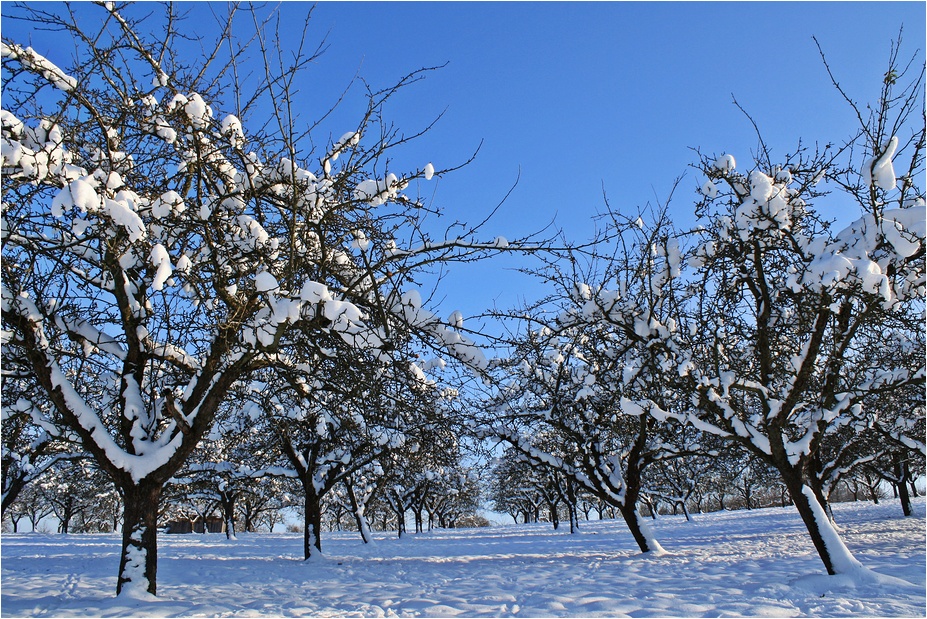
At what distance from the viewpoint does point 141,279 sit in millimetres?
5672

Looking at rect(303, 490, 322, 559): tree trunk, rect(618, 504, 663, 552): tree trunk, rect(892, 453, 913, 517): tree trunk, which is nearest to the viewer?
rect(618, 504, 663, 552): tree trunk

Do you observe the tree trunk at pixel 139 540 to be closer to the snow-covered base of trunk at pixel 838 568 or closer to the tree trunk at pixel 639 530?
the snow-covered base of trunk at pixel 838 568

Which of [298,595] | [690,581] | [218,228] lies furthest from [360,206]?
[690,581]

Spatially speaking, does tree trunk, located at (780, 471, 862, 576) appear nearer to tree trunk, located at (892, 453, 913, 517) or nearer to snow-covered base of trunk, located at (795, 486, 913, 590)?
snow-covered base of trunk, located at (795, 486, 913, 590)

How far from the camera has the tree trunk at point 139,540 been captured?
519cm

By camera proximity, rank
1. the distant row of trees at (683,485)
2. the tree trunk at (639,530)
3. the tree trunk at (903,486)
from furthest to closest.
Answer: the tree trunk at (903,486)
the distant row of trees at (683,485)
the tree trunk at (639,530)

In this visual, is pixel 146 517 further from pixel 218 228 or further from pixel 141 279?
pixel 218 228

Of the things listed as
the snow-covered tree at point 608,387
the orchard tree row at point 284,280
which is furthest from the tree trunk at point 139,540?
the snow-covered tree at point 608,387

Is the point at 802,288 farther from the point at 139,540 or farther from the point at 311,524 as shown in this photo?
the point at 311,524

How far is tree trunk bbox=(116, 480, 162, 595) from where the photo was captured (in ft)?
17.0

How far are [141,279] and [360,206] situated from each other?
2.58 metres

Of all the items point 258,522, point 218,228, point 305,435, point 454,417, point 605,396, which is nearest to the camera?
point 218,228

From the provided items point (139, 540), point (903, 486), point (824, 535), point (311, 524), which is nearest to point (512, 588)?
point (824, 535)

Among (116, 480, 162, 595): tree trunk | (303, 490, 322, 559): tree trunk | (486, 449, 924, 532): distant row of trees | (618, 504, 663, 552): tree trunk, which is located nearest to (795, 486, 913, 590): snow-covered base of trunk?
(486, 449, 924, 532): distant row of trees
